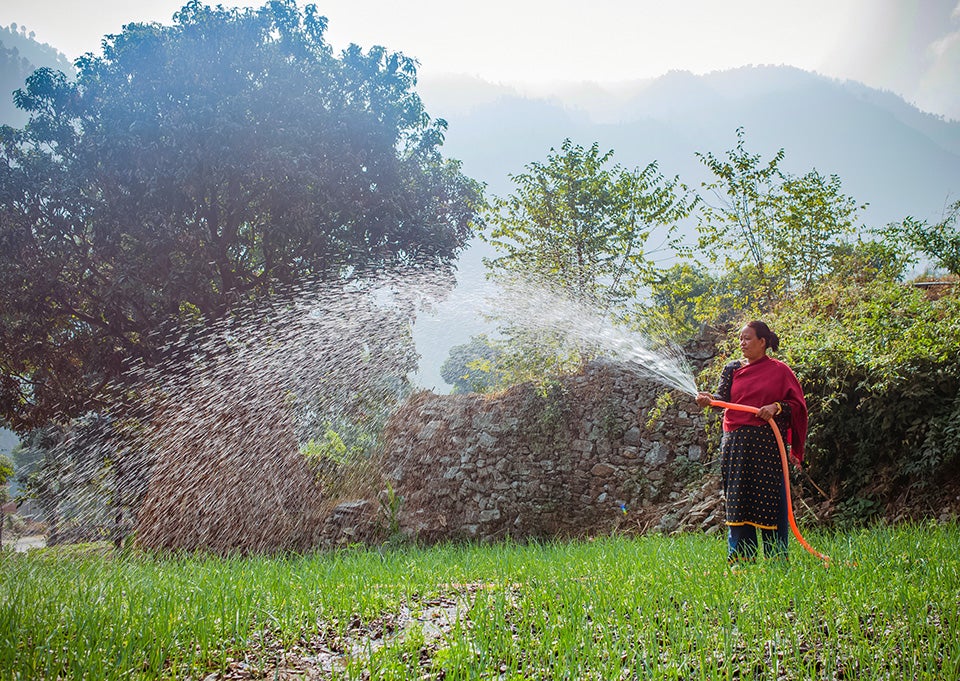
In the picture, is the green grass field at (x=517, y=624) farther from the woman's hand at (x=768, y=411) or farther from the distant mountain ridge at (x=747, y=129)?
the distant mountain ridge at (x=747, y=129)

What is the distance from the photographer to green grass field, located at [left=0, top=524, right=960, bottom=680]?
9.22 ft

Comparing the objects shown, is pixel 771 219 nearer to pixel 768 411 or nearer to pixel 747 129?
pixel 768 411

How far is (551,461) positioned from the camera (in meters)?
11.5

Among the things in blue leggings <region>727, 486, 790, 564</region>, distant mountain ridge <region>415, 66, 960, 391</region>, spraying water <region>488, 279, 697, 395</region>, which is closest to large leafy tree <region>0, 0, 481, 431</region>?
spraying water <region>488, 279, 697, 395</region>

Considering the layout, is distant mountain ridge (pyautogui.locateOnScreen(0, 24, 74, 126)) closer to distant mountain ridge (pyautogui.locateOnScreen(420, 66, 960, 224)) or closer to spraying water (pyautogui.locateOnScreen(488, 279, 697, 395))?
spraying water (pyautogui.locateOnScreen(488, 279, 697, 395))

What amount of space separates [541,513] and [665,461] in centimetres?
231

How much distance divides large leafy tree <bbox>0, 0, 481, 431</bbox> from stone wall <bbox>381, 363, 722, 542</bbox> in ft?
12.2

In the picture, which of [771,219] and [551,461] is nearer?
[771,219]

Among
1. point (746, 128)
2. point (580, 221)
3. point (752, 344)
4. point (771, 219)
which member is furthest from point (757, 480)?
A: point (746, 128)

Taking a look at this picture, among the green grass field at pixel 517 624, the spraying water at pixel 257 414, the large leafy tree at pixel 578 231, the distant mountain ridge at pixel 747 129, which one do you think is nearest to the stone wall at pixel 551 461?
the spraying water at pixel 257 414

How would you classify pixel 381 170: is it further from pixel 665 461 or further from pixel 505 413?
pixel 665 461

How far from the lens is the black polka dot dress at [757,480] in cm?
487

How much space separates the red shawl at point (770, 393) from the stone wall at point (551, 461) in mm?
5256

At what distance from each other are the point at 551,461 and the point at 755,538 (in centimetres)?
662
